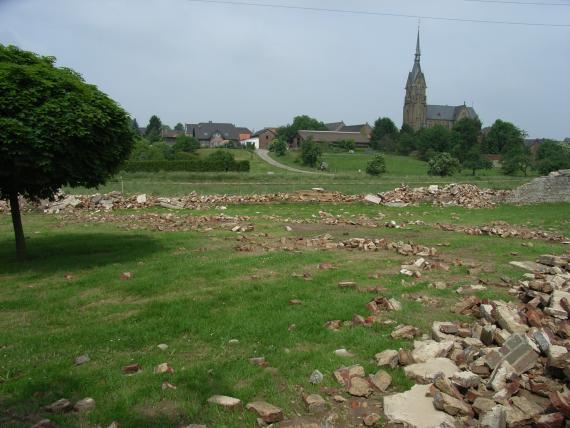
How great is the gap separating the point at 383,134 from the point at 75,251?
115196 mm

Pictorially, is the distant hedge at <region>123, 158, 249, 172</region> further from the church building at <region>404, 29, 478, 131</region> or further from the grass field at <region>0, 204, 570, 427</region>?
the church building at <region>404, 29, 478, 131</region>

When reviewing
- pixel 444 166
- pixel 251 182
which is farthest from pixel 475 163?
pixel 251 182

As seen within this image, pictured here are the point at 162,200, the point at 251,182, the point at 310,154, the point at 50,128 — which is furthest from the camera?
the point at 310,154

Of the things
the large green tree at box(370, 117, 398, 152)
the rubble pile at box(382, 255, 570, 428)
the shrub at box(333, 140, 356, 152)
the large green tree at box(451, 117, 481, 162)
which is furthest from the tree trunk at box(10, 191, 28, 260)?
the large green tree at box(370, 117, 398, 152)

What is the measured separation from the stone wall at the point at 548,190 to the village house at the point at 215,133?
114 m

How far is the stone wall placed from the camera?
26922 mm

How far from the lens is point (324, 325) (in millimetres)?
6672

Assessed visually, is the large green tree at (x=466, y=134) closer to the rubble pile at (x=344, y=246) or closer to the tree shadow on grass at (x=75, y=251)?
the rubble pile at (x=344, y=246)

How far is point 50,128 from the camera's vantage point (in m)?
9.16

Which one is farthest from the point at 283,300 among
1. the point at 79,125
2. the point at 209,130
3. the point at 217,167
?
the point at 209,130

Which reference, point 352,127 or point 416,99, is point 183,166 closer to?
point 352,127

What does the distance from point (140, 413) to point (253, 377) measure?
1243mm

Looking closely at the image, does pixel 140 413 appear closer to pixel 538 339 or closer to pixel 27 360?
pixel 27 360

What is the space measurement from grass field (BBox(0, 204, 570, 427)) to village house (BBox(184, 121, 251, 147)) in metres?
127
